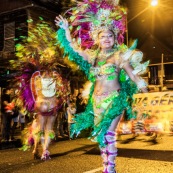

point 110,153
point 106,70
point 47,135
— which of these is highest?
point 106,70

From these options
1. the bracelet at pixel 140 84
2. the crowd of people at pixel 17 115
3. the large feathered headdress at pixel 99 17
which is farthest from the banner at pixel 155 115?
the bracelet at pixel 140 84

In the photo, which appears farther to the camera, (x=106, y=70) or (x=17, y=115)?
(x=17, y=115)

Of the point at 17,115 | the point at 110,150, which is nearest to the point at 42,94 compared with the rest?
the point at 110,150

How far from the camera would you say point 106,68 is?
4.07 metres

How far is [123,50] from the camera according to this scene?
420 cm

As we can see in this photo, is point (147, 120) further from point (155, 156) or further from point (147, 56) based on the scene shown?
point (147, 56)

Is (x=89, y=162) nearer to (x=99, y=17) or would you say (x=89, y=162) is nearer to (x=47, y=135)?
(x=47, y=135)

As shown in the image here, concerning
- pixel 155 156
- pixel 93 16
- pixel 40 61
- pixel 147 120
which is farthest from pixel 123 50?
pixel 147 120

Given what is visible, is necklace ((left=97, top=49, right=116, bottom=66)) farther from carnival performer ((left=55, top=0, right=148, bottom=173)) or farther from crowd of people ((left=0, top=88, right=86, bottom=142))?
crowd of people ((left=0, top=88, right=86, bottom=142))

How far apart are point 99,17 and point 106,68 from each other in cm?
72

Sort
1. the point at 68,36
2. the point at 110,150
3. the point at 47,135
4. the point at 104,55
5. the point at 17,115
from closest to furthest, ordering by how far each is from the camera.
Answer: the point at 110,150, the point at 104,55, the point at 68,36, the point at 47,135, the point at 17,115

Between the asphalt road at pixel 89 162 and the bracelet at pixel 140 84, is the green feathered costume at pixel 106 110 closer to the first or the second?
the bracelet at pixel 140 84

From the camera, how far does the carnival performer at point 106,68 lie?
12.8 feet

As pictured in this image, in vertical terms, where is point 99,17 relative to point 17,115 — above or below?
above
